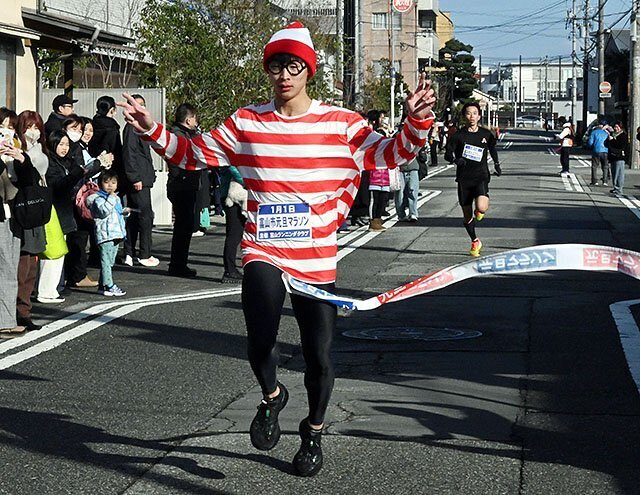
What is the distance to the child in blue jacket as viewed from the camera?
12.6m

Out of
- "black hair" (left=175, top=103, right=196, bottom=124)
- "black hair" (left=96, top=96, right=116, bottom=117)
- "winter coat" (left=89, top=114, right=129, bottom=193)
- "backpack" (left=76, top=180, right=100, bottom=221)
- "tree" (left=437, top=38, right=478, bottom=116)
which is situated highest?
"tree" (left=437, top=38, right=478, bottom=116)

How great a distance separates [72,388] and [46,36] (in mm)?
11705

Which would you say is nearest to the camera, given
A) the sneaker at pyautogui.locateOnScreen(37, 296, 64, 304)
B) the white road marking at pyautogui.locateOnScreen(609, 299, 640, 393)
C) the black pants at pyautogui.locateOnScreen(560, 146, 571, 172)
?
the white road marking at pyautogui.locateOnScreen(609, 299, 640, 393)

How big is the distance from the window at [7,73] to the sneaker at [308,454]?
46.1 ft

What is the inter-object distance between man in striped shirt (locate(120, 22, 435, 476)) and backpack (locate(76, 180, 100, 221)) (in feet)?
23.4

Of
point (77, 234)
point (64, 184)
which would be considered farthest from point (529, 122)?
point (64, 184)

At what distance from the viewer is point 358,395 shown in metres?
7.76

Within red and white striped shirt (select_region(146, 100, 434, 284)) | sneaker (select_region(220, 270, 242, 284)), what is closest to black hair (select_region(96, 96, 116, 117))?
sneaker (select_region(220, 270, 242, 284))

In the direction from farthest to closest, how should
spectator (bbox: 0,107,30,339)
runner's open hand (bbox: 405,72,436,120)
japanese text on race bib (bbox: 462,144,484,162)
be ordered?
japanese text on race bib (bbox: 462,144,484,162) < spectator (bbox: 0,107,30,339) < runner's open hand (bbox: 405,72,436,120)

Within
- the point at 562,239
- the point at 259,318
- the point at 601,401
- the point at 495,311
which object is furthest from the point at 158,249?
the point at 259,318

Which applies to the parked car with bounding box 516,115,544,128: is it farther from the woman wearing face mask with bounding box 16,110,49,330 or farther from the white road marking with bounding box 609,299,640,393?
the woman wearing face mask with bounding box 16,110,49,330

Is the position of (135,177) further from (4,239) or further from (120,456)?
(120,456)

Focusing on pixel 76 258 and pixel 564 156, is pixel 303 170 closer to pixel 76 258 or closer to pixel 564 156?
pixel 76 258

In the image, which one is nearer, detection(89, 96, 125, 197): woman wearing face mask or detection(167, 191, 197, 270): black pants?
detection(167, 191, 197, 270): black pants
